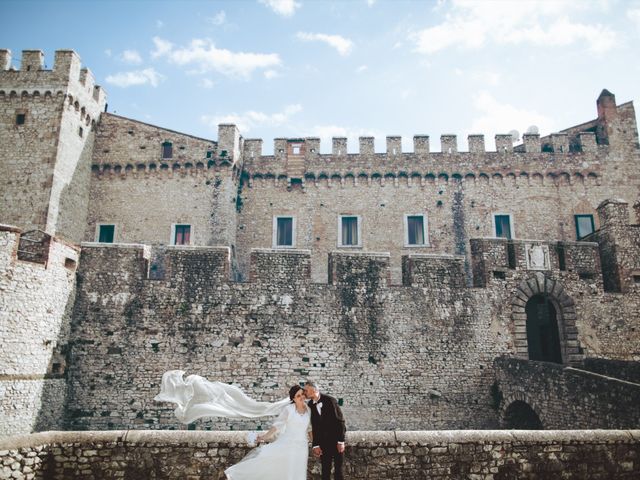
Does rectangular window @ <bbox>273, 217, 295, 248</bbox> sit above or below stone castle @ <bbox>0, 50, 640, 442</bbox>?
above

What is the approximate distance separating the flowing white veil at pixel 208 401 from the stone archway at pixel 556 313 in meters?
8.25

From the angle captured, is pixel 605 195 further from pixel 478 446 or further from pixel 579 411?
pixel 478 446

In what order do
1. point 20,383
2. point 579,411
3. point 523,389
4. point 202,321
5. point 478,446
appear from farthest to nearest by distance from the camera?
1. point 202,321
2. point 523,389
3. point 20,383
4. point 579,411
5. point 478,446

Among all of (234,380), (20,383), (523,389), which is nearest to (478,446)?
(523,389)

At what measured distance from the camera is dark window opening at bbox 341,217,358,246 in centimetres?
2156

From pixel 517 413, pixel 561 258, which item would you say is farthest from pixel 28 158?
pixel 561 258

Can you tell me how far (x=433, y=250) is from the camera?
21.3 meters

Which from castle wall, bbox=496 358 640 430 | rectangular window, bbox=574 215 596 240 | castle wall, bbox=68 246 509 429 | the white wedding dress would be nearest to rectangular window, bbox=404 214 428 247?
rectangular window, bbox=574 215 596 240

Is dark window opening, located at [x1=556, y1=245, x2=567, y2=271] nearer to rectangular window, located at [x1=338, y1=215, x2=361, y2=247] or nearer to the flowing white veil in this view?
rectangular window, located at [x1=338, y1=215, x2=361, y2=247]

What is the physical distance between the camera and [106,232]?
20.8 m

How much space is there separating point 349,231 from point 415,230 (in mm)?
3042

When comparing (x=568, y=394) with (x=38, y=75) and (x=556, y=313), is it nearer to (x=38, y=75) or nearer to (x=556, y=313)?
(x=556, y=313)

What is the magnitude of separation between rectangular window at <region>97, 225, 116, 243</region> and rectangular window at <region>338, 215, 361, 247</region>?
1006 centimetres

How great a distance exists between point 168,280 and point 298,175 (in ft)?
33.7
